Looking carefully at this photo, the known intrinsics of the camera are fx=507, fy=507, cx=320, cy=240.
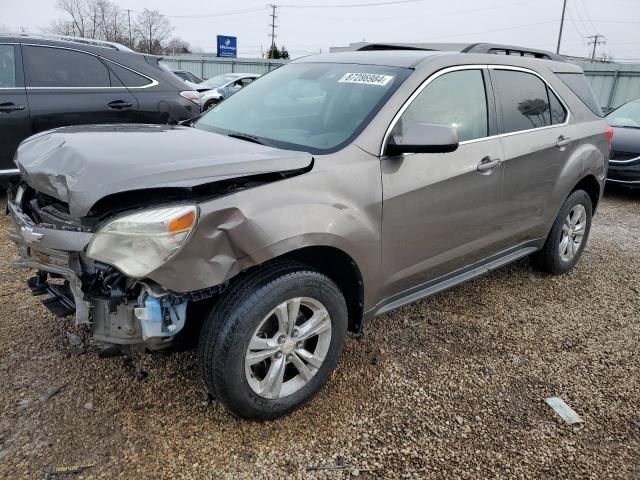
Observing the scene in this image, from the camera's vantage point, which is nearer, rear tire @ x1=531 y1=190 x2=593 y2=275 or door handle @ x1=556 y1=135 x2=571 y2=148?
door handle @ x1=556 y1=135 x2=571 y2=148

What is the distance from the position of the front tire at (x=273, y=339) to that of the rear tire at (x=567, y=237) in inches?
94.7

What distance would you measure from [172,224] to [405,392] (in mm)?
1595

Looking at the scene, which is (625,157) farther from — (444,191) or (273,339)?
(273,339)

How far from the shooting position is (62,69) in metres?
5.38

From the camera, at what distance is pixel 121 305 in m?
2.07

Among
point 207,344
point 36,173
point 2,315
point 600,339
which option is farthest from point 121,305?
point 600,339

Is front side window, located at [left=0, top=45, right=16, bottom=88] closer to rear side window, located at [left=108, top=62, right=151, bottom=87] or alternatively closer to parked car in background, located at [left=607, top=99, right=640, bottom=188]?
rear side window, located at [left=108, top=62, right=151, bottom=87]

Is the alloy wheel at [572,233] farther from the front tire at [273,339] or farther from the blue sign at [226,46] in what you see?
the blue sign at [226,46]

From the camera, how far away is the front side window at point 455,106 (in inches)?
112

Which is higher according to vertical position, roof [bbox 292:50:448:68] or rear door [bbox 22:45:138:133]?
roof [bbox 292:50:448:68]

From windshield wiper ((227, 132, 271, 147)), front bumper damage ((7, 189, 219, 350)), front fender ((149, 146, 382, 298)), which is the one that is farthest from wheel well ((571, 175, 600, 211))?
front bumper damage ((7, 189, 219, 350))

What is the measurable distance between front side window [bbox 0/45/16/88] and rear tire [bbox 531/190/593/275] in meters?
5.31

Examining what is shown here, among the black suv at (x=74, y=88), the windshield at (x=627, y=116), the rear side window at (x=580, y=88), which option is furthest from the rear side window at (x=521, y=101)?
→ the windshield at (x=627, y=116)

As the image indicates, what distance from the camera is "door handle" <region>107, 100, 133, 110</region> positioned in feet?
18.0
